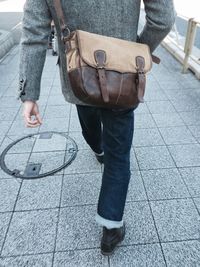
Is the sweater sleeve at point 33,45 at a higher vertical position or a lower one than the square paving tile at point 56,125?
higher

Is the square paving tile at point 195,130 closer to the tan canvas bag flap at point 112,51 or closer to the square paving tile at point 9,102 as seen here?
the tan canvas bag flap at point 112,51

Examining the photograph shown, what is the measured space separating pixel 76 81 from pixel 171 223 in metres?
1.36

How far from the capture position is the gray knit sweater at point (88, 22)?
133cm

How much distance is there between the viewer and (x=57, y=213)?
2.23m

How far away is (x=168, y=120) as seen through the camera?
354cm

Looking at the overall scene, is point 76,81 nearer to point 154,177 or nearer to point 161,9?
point 161,9

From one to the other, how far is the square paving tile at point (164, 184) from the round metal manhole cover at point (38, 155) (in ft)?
2.69

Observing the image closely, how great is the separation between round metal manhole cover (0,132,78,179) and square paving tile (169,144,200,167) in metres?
1.05

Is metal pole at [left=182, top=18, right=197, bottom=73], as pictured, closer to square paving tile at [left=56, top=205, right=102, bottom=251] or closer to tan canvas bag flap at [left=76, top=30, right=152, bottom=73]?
square paving tile at [left=56, top=205, right=102, bottom=251]

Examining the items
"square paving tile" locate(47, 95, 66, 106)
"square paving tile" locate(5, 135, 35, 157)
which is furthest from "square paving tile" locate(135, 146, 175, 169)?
"square paving tile" locate(47, 95, 66, 106)

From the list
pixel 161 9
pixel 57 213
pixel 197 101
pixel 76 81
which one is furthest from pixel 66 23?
pixel 197 101

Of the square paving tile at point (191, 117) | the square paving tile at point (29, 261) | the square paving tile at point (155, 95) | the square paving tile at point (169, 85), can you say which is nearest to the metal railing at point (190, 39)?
the square paving tile at point (169, 85)

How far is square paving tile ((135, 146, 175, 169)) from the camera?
2.71 m

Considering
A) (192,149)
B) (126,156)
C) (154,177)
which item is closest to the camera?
(126,156)
